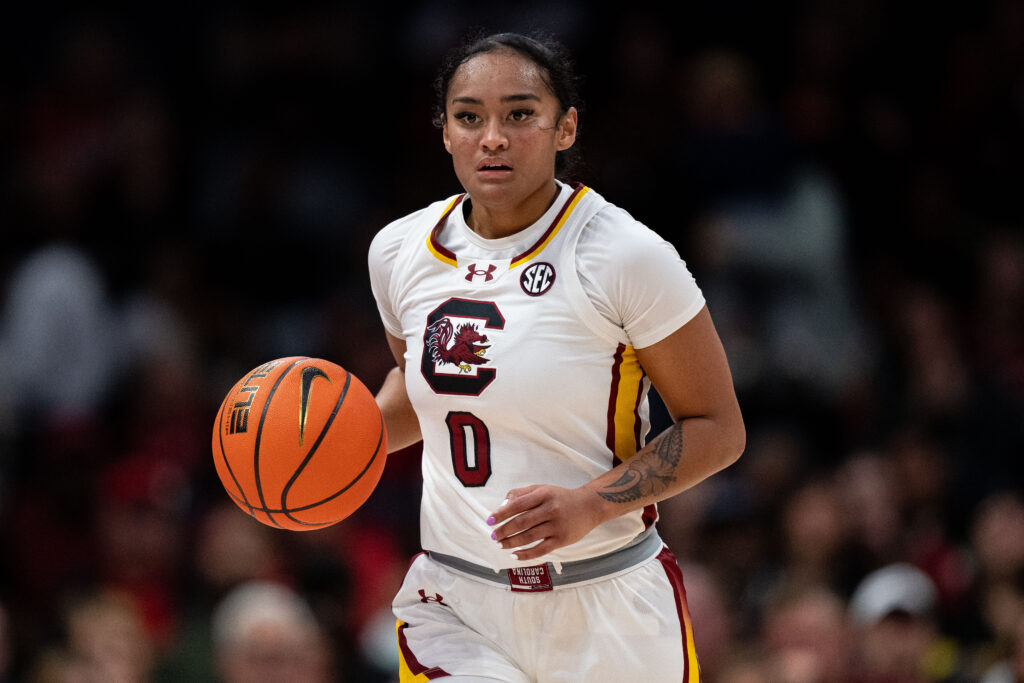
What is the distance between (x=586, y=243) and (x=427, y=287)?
528 mm

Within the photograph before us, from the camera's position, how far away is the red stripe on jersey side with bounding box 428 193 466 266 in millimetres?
4086

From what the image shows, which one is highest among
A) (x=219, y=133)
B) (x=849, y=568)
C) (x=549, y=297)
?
(x=219, y=133)

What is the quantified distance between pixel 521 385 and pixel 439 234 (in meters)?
0.65

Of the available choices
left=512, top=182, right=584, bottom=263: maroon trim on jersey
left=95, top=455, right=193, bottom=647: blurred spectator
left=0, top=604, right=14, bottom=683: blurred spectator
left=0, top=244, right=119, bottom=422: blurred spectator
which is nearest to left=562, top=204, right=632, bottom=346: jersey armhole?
left=512, top=182, right=584, bottom=263: maroon trim on jersey

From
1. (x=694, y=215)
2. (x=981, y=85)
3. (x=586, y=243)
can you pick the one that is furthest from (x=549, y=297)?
(x=981, y=85)

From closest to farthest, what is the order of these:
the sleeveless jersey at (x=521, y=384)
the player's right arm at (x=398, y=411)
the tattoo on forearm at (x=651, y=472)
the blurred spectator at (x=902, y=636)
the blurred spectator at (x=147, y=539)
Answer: the tattoo on forearm at (x=651, y=472)
the sleeveless jersey at (x=521, y=384)
the player's right arm at (x=398, y=411)
the blurred spectator at (x=902, y=636)
the blurred spectator at (x=147, y=539)

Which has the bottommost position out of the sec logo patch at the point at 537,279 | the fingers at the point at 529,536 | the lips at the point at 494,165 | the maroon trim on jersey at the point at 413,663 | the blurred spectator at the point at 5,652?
the blurred spectator at the point at 5,652

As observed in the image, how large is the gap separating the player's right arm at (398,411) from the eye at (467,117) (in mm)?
843

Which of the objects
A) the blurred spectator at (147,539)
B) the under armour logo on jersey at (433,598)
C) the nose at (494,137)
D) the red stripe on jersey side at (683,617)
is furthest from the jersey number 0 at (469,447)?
the blurred spectator at (147,539)

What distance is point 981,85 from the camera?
10133mm

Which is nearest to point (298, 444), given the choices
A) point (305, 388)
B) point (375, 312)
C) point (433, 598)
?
point (305, 388)

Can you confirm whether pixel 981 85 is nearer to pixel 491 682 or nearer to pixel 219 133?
pixel 219 133

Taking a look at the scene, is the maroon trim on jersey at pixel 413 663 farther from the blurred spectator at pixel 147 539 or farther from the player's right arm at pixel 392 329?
the blurred spectator at pixel 147 539

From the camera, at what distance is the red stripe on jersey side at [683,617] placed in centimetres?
400
